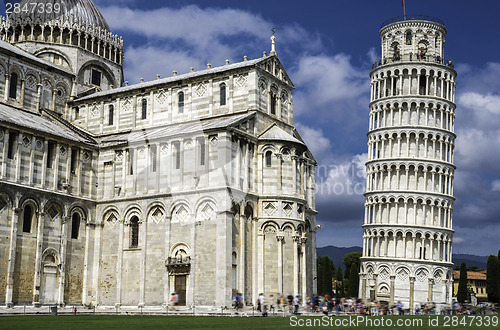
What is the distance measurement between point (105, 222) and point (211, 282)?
11.1 m

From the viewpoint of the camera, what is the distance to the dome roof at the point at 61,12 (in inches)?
2391

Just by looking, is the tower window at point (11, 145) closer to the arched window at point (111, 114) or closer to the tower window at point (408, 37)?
the arched window at point (111, 114)

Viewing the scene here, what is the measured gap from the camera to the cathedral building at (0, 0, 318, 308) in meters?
45.7

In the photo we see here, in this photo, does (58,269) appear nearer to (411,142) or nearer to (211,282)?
(211,282)

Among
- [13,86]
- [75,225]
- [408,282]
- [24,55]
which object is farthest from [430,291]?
[24,55]

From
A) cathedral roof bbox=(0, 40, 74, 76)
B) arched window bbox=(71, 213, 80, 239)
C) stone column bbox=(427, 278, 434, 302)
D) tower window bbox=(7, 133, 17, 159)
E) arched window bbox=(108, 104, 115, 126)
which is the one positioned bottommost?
stone column bbox=(427, 278, 434, 302)

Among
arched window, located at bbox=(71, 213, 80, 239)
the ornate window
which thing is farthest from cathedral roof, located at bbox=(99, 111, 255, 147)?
the ornate window

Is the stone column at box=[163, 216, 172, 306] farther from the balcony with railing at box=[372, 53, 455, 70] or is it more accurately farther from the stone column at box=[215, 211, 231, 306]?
the balcony with railing at box=[372, 53, 455, 70]

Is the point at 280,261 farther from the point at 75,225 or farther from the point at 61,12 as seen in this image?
the point at 61,12

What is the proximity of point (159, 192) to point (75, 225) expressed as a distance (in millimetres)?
7231

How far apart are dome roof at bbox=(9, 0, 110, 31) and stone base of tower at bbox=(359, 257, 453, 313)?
133 feet

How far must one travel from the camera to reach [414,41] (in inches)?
3236

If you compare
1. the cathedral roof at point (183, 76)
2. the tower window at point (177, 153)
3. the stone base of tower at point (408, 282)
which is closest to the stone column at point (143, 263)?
the tower window at point (177, 153)

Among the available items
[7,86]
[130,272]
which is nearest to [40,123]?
[7,86]
